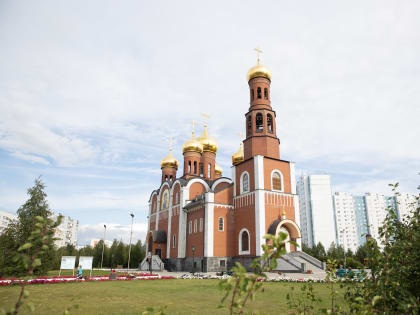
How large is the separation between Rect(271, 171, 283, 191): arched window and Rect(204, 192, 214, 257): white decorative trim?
473cm

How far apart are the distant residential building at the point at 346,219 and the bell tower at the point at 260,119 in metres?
61.8

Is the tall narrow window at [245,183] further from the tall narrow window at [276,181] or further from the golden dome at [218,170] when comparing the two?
the golden dome at [218,170]

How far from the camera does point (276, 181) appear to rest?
22359 mm

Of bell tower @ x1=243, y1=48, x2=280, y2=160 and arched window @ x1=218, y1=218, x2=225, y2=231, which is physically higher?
bell tower @ x1=243, y1=48, x2=280, y2=160

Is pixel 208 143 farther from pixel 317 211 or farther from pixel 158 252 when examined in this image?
pixel 317 211

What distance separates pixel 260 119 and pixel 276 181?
4.92 meters

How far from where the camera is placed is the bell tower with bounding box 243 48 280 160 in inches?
890

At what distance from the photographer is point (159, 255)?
29641mm

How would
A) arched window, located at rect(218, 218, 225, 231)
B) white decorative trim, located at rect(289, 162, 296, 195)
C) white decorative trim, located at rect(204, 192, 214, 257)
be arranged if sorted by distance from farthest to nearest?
arched window, located at rect(218, 218, 225, 231) → white decorative trim, located at rect(289, 162, 296, 195) → white decorative trim, located at rect(204, 192, 214, 257)

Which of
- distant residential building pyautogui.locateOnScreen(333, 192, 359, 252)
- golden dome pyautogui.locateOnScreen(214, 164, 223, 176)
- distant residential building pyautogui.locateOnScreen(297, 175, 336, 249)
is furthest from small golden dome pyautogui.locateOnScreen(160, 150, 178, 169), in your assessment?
distant residential building pyautogui.locateOnScreen(333, 192, 359, 252)

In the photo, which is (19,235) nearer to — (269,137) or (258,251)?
(258,251)

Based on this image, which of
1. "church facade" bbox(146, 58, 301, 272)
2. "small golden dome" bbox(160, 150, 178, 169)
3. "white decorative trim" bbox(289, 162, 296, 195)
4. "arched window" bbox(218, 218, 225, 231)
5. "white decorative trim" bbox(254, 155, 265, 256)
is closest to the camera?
"white decorative trim" bbox(254, 155, 265, 256)

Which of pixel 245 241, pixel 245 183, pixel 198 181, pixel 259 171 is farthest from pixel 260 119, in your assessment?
pixel 198 181

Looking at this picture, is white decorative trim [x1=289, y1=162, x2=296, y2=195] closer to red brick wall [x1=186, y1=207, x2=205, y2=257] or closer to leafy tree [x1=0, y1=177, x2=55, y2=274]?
red brick wall [x1=186, y1=207, x2=205, y2=257]
